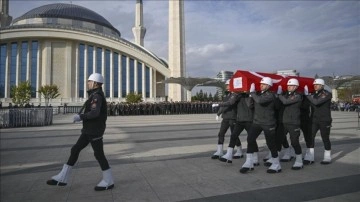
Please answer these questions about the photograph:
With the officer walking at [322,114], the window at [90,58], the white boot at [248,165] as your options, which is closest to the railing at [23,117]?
the white boot at [248,165]

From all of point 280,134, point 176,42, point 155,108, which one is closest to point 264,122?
point 280,134

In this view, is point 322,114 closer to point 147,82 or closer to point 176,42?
point 176,42

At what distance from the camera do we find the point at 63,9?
7544cm

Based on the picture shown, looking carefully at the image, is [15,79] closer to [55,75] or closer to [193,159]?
[55,75]

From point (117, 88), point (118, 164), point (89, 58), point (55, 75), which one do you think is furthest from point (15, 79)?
point (118, 164)

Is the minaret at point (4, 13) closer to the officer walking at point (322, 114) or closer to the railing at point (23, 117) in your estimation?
the railing at point (23, 117)

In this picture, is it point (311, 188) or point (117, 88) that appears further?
point (117, 88)

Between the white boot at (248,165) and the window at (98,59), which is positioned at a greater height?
the window at (98,59)

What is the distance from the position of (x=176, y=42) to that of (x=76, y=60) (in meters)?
22.8

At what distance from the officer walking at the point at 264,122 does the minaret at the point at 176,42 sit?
50.9m

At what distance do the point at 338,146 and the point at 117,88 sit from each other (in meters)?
60.2

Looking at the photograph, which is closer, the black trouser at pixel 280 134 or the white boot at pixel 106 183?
the white boot at pixel 106 183

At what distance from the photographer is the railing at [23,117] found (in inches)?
674

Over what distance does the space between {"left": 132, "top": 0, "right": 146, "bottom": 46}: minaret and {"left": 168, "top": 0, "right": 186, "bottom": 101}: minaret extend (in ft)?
67.1
